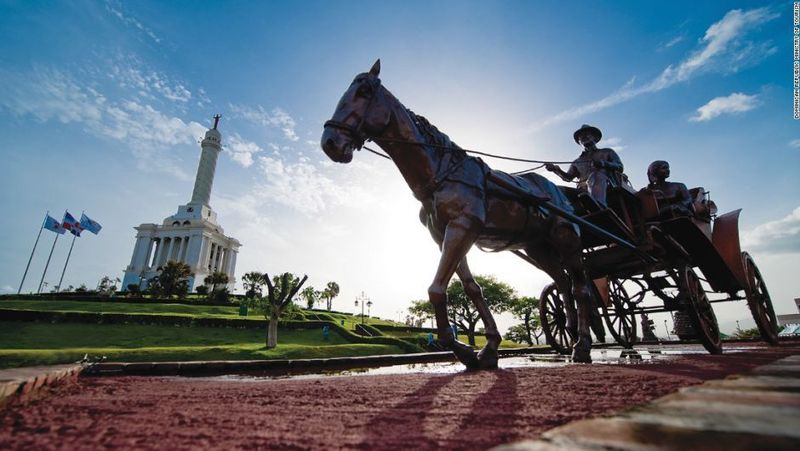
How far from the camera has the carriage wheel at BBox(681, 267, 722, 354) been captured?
5.77 metres

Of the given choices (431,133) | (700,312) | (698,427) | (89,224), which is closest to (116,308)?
(89,224)

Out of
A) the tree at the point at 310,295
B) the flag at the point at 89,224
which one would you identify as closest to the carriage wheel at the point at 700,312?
the tree at the point at 310,295

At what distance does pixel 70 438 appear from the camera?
1.31 meters

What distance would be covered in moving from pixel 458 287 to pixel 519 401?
1893 inches

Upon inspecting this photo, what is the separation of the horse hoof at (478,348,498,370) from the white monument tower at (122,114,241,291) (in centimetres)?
8060

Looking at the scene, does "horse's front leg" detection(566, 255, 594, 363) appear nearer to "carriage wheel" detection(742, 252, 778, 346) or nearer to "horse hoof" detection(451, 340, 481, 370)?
"horse hoof" detection(451, 340, 481, 370)

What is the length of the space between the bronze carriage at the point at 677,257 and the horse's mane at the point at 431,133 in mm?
2274

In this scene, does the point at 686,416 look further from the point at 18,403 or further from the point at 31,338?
the point at 31,338

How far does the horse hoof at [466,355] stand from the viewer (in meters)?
4.02

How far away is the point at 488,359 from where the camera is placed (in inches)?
163

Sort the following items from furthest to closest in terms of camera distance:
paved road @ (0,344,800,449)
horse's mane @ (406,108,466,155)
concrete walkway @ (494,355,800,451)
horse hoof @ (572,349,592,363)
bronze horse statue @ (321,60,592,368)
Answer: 1. horse hoof @ (572,349,592,363)
2. horse's mane @ (406,108,466,155)
3. bronze horse statue @ (321,60,592,368)
4. paved road @ (0,344,800,449)
5. concrete walkway @ (494,355,800,451)

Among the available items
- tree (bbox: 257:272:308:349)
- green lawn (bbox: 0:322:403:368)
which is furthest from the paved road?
tree (bbox: 257:272:308:349)

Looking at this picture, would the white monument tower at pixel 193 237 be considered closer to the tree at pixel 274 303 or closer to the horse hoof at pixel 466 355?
the tree at pixel 274 303

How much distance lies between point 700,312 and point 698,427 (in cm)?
723
